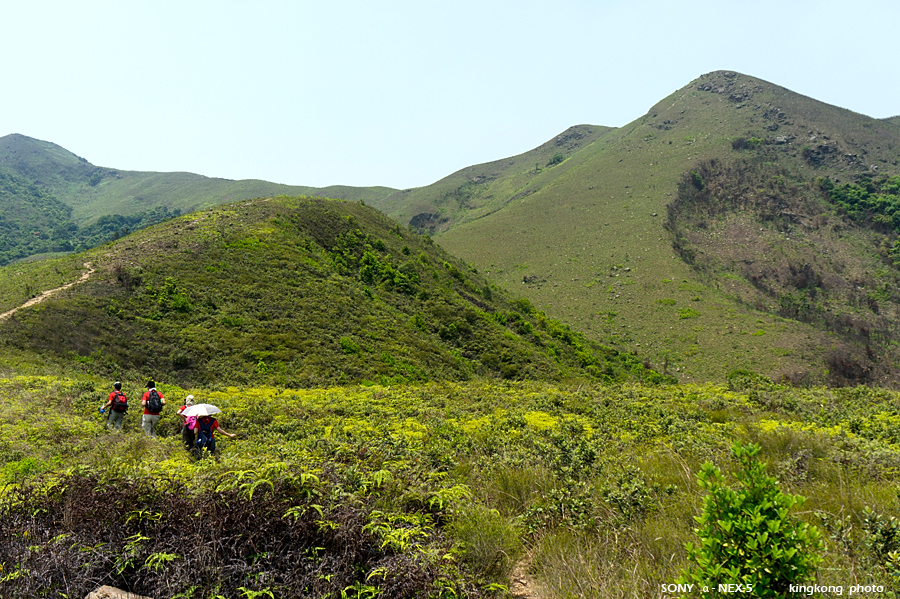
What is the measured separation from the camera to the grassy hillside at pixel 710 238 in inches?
2109

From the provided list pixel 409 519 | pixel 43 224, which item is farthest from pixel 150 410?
pixel 43 224

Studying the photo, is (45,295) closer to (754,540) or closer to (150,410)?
(150,410)

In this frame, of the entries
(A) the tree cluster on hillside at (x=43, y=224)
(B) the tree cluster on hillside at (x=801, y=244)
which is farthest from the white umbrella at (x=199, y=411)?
(A) the tree cluster on hillside at (x=43, y=224)

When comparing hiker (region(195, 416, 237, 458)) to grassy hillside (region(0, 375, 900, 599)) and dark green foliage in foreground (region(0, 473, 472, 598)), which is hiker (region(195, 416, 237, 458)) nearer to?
grassy hillside (region(0, 375, 900, 599))

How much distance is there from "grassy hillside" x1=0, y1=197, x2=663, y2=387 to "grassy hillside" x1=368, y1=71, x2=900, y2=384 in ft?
43.0

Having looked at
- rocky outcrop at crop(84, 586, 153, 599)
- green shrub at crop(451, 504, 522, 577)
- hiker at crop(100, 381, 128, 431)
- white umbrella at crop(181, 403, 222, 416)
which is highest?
rocky outcrop at crop(84, 586, 153, 599)

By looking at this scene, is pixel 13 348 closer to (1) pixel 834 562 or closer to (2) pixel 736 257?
(1) pixel 834 562

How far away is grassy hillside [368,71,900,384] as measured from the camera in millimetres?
53562

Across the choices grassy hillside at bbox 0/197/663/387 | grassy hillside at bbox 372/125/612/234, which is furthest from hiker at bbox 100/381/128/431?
grassy hillside at bbox 372/125/612/234

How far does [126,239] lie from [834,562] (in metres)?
45.9

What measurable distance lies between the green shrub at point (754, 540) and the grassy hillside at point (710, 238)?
1979 inches

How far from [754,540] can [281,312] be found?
104 feet

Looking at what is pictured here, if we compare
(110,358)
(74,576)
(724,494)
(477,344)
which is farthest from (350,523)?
(477,344)

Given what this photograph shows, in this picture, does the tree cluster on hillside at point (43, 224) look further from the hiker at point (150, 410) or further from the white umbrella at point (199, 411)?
the white umbrella at point (199, 411)
